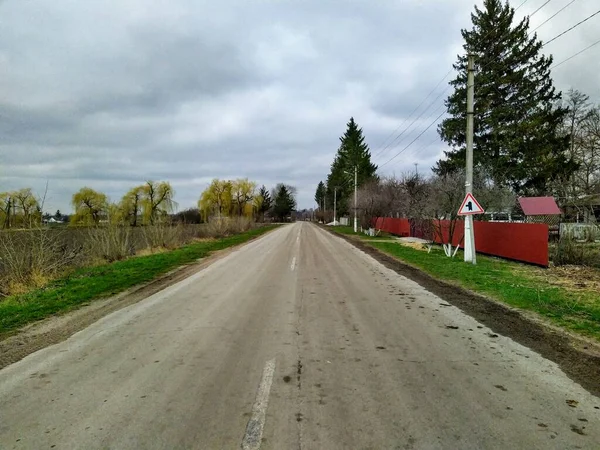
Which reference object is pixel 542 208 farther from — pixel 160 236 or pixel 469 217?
pixel 160 236

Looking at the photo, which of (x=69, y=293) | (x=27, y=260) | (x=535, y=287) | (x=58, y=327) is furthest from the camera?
(x=27, y=260)

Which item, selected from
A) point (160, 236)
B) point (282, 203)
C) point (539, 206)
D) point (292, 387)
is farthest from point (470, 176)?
point (282, 203)

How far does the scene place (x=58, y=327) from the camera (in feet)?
22.7

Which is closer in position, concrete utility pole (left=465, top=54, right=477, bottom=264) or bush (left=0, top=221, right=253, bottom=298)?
bush (left=0, top=221, right=253, bottom=298)

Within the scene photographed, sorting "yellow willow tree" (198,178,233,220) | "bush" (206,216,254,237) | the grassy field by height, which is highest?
"yellow willow tree" (198,178,233,220)

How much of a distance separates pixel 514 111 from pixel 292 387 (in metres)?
36.1

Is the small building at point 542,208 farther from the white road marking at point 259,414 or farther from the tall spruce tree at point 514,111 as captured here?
the white road marking at point 259,414

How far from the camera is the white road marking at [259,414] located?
3.09 metres

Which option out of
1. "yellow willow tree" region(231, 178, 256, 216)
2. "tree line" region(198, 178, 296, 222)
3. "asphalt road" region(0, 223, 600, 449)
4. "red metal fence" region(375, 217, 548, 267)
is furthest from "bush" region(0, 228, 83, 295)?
"yellow willow tree" region(231, 178, 256, 216)

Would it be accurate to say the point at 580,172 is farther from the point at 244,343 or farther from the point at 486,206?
the point at 244,343

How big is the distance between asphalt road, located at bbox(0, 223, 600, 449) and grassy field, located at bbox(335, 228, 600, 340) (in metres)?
1.85

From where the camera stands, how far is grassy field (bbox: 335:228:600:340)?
7.23 m

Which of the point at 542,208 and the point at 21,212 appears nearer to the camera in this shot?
the point at 21,212

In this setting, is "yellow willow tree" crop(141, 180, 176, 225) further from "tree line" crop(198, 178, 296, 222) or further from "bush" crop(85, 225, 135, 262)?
"bush" crop(85, 225, 135, 262)
